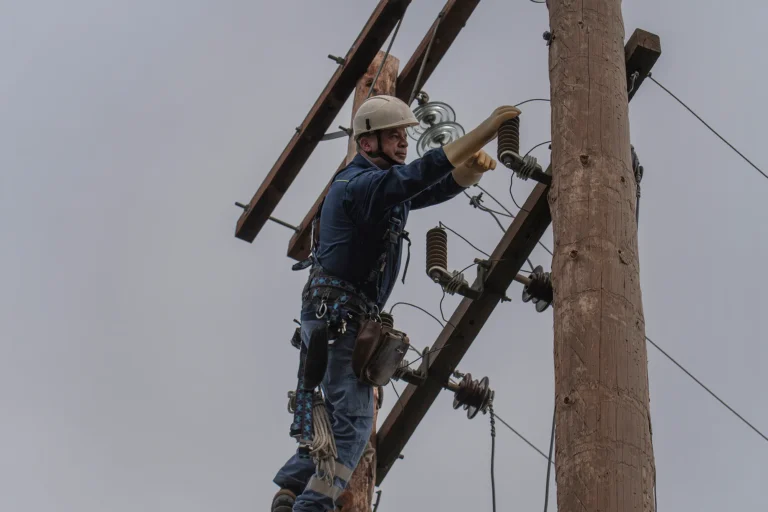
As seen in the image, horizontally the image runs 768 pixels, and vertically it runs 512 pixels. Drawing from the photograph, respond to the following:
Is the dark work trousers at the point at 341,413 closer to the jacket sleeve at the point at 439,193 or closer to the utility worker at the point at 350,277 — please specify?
the utility worker at the point at 350,277

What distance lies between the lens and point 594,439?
427 cm

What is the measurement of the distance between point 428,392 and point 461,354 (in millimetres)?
294

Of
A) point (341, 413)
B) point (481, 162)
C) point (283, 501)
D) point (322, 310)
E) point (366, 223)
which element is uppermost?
point (481, 162)

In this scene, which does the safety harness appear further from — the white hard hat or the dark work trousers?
the white hard hat

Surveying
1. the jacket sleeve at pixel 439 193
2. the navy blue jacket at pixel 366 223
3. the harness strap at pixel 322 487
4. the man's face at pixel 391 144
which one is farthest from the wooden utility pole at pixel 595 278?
the harness strap at pixel 322 487

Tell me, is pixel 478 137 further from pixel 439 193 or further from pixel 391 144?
pixel 391 144

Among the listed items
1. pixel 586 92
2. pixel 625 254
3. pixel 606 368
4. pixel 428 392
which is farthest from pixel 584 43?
pixel 428 392

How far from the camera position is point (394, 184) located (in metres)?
5.80

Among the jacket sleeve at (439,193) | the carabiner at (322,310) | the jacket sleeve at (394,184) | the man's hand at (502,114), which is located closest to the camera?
the man's hand at (502,114)

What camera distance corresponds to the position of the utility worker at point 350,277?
5.85 meters

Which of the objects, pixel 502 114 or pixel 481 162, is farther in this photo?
pixel 481 162

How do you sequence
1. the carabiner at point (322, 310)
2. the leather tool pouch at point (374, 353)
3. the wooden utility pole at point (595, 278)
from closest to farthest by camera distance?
the wooden utility pole at point (595, 278) → the leather tool pouch at point (374, 353) → the carabiner at point (322, 310)

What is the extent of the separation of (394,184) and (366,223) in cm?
33

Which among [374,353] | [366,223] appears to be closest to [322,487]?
[374,353]
